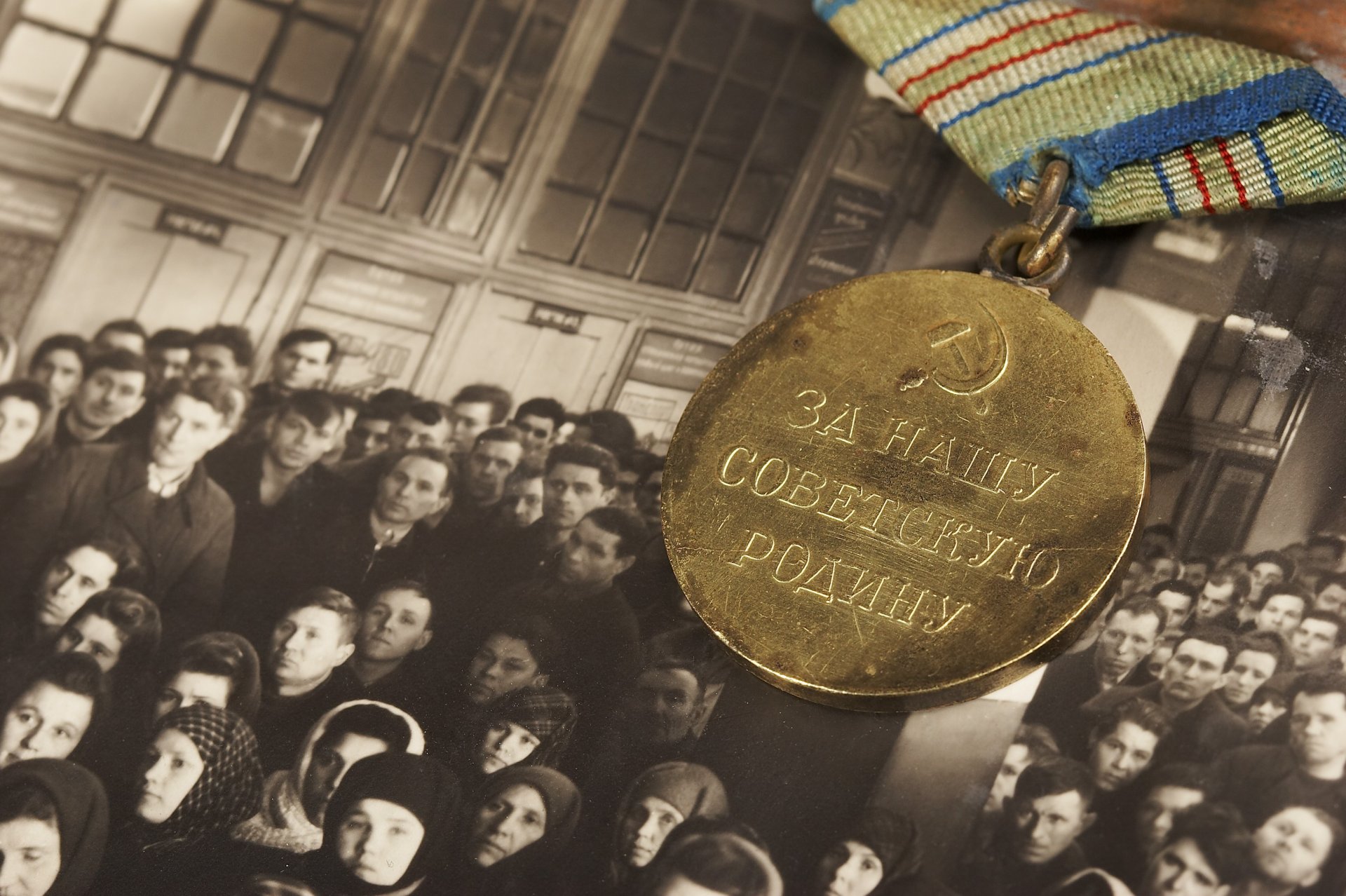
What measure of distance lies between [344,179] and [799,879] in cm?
98

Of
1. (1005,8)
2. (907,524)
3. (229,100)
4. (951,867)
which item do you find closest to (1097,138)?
(1005,8)

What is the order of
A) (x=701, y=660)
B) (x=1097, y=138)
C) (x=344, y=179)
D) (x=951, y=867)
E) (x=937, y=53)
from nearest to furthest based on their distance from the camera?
(x=951, y=867)
(x=701, y=660)
(x=1097, y=138)
(x=937, y=53)
(x=344, y=179)

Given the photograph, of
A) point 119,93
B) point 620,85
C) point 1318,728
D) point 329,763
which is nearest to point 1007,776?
point 1318,728

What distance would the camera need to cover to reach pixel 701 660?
1.06m

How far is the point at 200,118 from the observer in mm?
1430

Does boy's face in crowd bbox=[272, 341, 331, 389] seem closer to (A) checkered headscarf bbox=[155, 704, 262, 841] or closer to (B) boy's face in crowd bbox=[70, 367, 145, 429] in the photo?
(B) boy's face in crowd bbox=[70, 367, 145, 429]

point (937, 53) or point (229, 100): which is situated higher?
point (937, 53)

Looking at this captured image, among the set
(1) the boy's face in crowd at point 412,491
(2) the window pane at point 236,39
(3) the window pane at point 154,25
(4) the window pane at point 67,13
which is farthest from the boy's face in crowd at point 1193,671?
(4) the window pane at point 67,13

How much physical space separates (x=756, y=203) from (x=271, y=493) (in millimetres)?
644

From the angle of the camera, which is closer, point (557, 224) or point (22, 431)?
point (22, 431)

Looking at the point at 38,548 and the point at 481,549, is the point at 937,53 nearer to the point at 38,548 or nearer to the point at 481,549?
the point at 481,549

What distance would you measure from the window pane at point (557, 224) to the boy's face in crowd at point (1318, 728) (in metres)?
0.89

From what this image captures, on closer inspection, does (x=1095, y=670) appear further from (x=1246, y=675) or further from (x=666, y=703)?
(x=666, y=703)

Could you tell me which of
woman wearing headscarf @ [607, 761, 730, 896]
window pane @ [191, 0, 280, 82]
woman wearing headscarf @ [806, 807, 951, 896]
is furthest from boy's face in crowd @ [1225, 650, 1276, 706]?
window pane @ [191, 0, 280, 82]
